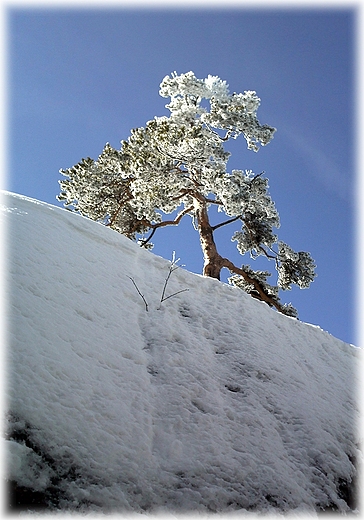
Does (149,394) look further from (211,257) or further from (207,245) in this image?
(207,245)

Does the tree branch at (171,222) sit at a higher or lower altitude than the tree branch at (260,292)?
higher

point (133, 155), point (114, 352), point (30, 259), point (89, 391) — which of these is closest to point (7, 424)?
point (89, 391)

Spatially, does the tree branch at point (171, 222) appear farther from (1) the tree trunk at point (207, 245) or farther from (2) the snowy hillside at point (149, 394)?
(2) the snowy hillside at point (149, 394)

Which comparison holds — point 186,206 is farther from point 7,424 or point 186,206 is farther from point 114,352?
point 7,424

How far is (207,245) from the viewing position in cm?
1216

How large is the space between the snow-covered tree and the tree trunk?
3cm

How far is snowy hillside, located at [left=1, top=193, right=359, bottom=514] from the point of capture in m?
2.74

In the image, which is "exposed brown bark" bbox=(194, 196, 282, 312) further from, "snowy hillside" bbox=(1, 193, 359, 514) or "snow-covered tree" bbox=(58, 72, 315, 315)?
"snowy hillside" bbox=(1, 193, 359, 514)

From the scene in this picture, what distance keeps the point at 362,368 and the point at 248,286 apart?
8.05 meters

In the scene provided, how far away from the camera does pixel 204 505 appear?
283cm

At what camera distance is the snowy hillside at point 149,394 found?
2.74 metres

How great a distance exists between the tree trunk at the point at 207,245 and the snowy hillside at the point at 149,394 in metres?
5.20

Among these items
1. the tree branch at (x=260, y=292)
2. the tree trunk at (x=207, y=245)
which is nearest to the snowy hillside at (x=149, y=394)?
the tree trunk at (x=207, y=245)

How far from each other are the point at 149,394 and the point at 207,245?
8669 millimetres
